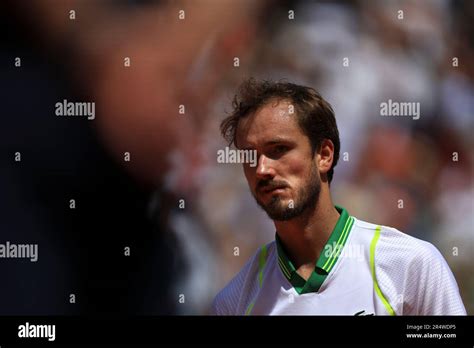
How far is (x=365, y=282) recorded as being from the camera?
4262 millimetres

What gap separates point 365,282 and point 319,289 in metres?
0.26

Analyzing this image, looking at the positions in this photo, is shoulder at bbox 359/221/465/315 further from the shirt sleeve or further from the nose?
the nose

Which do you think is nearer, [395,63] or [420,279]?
[420,279]

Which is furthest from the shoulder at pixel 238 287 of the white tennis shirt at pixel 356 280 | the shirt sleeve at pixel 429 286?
the shirt sleeve at pixel 429 286

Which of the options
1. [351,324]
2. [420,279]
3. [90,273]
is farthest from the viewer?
[90,273]

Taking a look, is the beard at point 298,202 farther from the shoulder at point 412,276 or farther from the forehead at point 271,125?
the shoulder at point 412,276

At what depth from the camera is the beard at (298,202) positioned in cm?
443

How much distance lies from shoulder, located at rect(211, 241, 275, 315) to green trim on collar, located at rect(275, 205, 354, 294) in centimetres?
18

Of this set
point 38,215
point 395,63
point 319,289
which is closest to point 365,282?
point 319,289

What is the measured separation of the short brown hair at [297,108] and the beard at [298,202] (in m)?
0.14

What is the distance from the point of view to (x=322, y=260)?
4375mm

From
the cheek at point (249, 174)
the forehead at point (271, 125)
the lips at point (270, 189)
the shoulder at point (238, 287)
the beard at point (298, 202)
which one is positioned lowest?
the shoulder at point (238, 287)

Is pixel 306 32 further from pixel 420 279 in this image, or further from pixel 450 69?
pixel 420 279

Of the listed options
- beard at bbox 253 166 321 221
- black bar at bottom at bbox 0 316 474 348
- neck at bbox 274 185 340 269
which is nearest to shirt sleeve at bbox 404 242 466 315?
black bar at bottom at bbox 0 316 474 348
